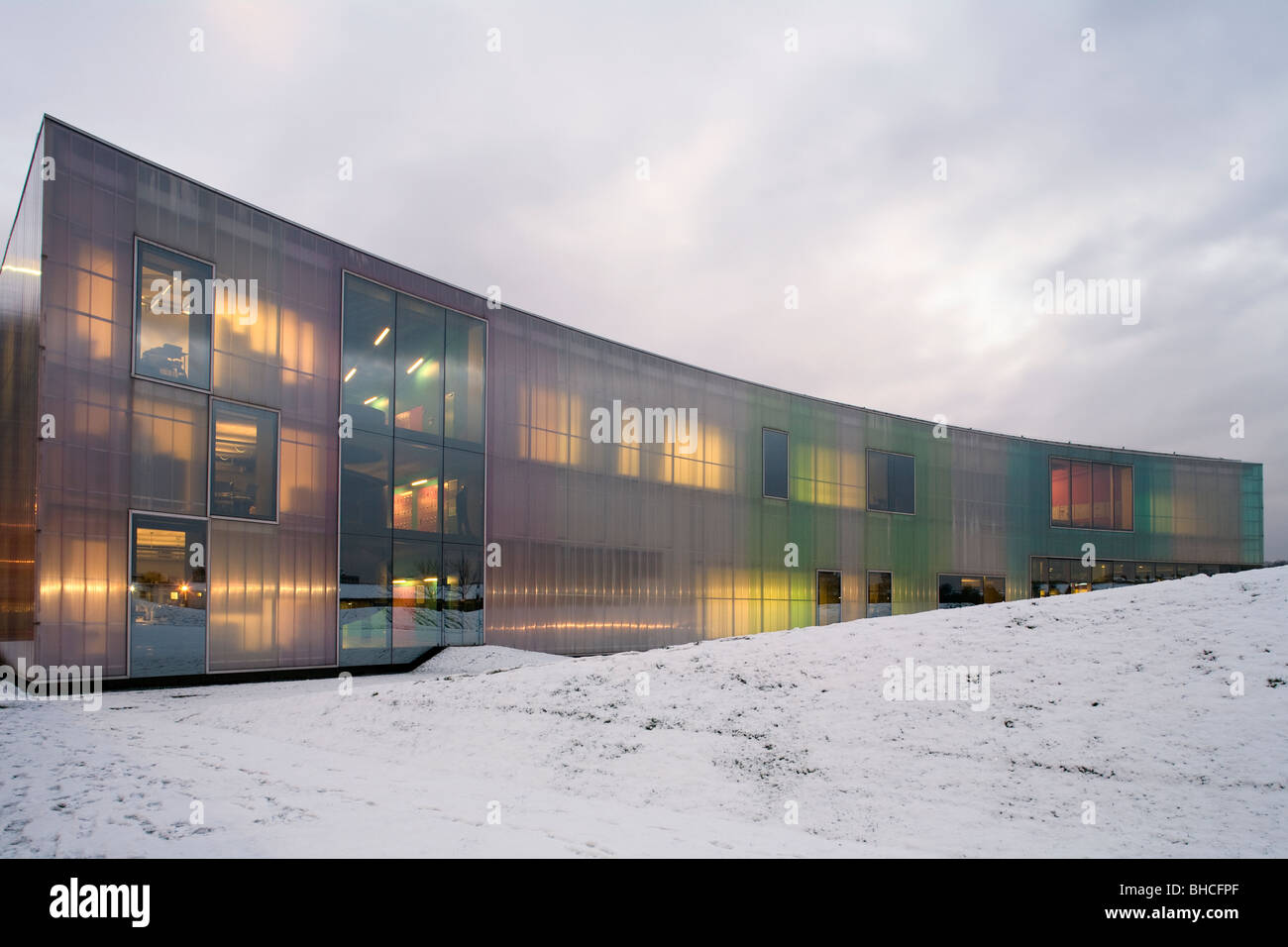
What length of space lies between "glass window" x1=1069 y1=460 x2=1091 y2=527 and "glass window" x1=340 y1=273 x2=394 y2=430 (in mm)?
40262

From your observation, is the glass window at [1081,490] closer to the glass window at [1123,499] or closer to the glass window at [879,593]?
the glass window at [1123,499]

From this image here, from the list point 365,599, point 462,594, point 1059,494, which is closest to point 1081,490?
point 1059,494

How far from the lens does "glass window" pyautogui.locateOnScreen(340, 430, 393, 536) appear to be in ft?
74.9

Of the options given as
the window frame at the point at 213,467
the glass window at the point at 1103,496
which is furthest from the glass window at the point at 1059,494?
the window frame at the point at 213,467

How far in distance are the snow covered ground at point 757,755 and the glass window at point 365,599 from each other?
721 cm

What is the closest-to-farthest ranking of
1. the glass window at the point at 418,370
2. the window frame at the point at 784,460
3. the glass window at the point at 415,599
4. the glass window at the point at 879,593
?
1. the glass window at the point at 415,599
2. the glass window at the point at 418,370
3. the window frame at the point at 784,460
4. the glass window at the point at 879,593

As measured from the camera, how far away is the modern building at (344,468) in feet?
58.8

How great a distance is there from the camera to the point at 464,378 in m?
26.5

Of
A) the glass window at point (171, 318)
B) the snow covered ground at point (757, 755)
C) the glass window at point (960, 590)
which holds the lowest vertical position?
the glass window at point (960, 590)
